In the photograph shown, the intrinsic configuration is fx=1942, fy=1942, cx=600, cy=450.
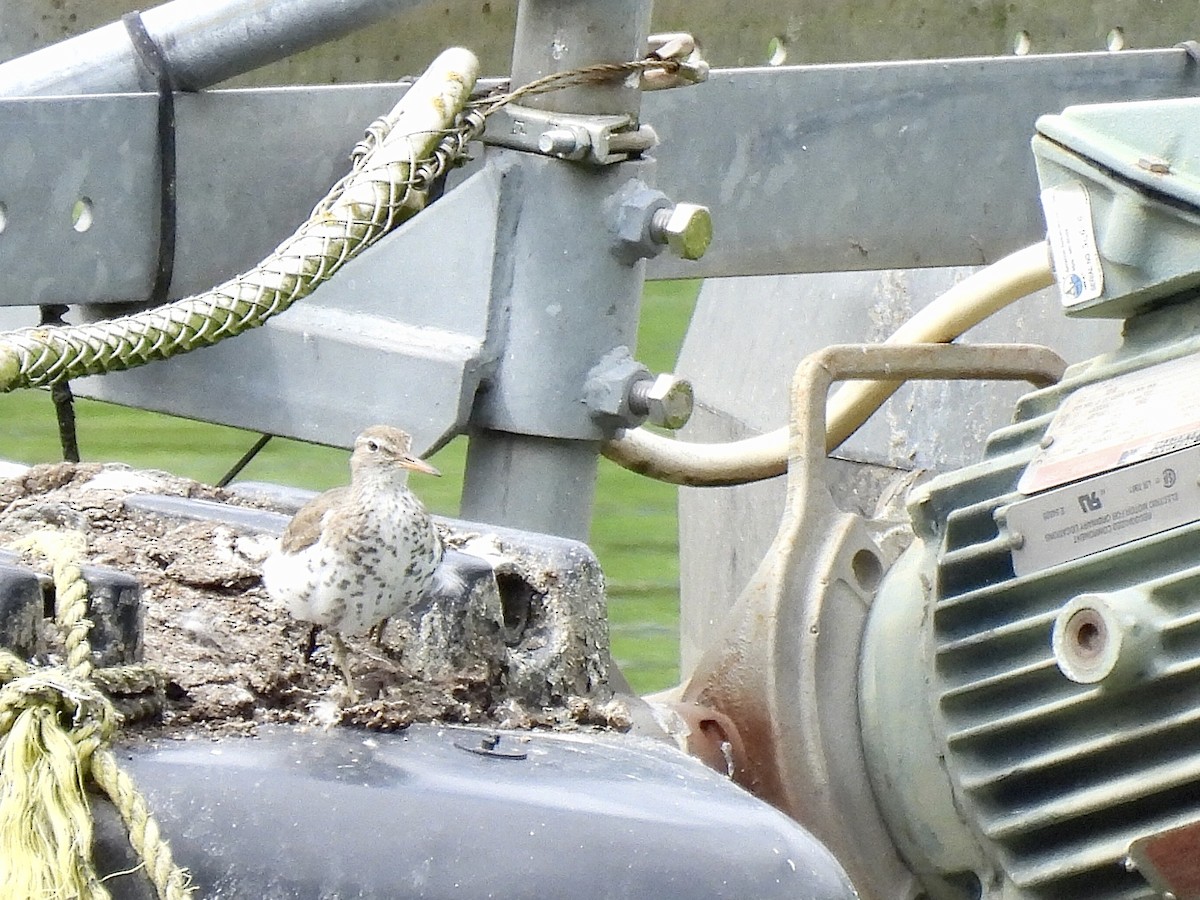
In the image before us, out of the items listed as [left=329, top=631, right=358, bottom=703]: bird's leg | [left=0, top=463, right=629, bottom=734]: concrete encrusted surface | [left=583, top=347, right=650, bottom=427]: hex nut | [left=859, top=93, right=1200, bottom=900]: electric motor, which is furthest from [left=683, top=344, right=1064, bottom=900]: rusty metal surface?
[left=329, top=631, right=358, bottom=703]: bird's leg

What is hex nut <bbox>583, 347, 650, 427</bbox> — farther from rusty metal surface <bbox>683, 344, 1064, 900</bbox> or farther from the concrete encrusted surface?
the concrete encrusted surface

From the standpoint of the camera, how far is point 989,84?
8.73 ft

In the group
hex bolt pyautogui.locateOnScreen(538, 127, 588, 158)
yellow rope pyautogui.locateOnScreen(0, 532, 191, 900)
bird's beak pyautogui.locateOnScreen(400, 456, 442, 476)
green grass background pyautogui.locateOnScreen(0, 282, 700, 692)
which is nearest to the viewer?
yellow rope pyautogui.locateOnScreen(0, 532, 191, 900)

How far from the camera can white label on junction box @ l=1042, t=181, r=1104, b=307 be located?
71.7 inches

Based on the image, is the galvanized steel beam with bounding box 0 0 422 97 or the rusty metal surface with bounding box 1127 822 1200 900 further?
the galvanized steel beam with bounding box 0 0 422 97

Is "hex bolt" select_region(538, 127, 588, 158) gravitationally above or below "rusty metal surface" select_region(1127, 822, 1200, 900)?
above

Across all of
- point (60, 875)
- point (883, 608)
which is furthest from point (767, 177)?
point (60, 875)

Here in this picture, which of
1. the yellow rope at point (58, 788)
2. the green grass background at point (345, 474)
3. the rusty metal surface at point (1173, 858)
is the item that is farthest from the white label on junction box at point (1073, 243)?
the green grass background at point (345, 474)

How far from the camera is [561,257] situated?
7.06 ft

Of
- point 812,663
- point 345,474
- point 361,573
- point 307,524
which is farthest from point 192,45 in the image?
point 345,474

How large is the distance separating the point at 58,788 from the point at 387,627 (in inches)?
22.6

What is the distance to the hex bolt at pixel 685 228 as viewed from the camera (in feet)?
6.86

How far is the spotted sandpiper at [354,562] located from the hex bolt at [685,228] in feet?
1.58

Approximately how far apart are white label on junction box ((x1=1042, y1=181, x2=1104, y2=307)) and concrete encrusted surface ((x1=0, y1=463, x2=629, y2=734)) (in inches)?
20.8
